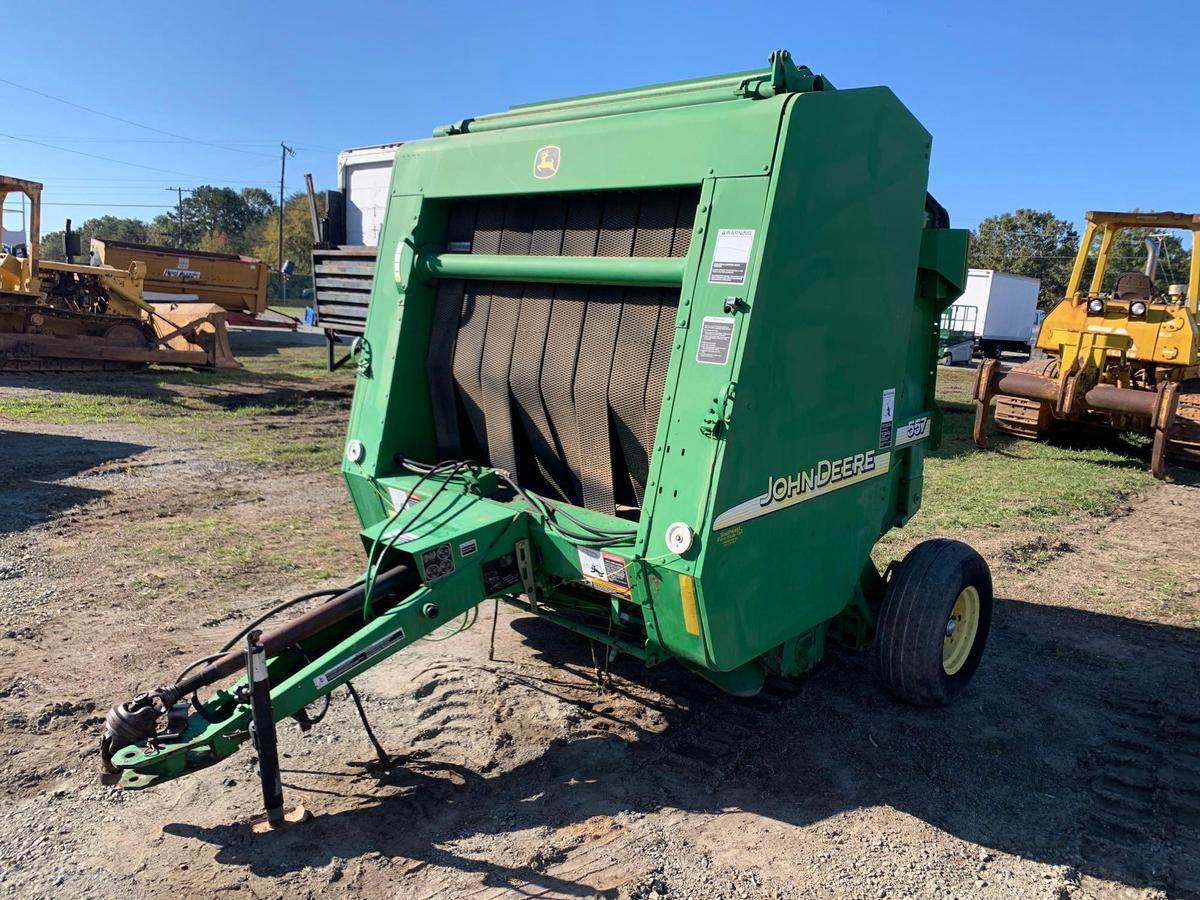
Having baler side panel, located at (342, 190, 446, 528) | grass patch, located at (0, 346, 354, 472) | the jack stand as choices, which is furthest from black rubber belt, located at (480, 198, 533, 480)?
grass patch, located at (0, 346, 354, 472)

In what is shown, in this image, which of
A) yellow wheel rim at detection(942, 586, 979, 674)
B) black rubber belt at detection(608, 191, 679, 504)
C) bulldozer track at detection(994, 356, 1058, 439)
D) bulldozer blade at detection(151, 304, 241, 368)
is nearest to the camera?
black rubber belt at detection(608, 191, 679, 504)

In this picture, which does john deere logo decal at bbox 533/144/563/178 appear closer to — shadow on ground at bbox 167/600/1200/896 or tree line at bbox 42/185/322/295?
shadow on ground at bbox 167/600/1200/896

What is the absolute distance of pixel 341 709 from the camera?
406 cm

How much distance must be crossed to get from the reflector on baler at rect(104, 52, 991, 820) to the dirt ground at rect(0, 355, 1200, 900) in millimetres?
375

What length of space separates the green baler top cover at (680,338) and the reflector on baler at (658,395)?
1 cm

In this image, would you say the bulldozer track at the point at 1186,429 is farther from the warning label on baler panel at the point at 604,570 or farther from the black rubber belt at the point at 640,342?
the warning label on baler panel at the point at 604,570

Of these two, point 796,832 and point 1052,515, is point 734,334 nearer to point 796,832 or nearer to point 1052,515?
point 796,832

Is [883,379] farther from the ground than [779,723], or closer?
farther from the ground

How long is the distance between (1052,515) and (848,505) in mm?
5415

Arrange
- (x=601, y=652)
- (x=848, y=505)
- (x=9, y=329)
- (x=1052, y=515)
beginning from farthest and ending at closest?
(x=9, y=329), (x=1052, y=515), (x=601, y=652), (x=848, y=505)

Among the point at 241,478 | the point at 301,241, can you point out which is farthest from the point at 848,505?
the point at 301,241

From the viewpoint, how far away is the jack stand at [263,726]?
9.58ft

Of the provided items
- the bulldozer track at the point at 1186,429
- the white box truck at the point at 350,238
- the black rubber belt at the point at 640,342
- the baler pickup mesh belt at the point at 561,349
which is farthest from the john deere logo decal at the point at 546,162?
the bulldozer track at the point at 1186,429

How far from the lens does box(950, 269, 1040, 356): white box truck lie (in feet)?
106
